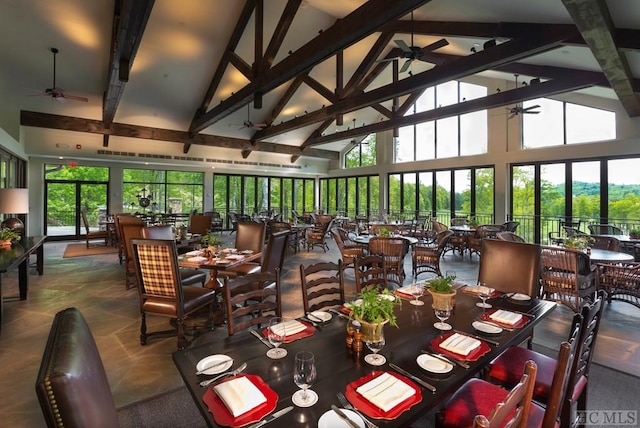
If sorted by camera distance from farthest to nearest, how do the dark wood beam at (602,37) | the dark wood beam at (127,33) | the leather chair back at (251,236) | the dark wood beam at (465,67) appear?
1. the leather chair back at (251,236)
2. the dark wood beam at (465,67)
3. the dark wood beam at (127,33)
4. the dark wood beam at (602,37)

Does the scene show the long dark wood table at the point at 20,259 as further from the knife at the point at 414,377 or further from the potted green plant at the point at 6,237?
the knife at the point at 414,377

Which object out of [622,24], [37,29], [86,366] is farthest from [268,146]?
[86,366]

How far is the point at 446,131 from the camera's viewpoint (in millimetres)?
10578

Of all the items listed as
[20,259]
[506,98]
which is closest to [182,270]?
[20,259]

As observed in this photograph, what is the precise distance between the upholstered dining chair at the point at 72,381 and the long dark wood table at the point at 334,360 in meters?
0.35

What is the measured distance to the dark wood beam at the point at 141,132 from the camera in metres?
8.38

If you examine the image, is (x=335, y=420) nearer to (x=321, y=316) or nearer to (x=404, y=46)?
(x=321, y=316)

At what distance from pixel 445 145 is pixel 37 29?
10918 mm

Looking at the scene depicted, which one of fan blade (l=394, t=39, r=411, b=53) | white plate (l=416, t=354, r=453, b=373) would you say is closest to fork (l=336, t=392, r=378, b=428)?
white plate (l=416, t=354, r=453, b=373)

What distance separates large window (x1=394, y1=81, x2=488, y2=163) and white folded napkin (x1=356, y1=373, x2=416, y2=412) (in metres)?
9.73

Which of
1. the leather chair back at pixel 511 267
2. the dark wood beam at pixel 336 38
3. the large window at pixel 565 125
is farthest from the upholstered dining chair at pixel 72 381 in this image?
the large window at pixel 565 125

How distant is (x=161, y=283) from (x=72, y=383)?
2398mm

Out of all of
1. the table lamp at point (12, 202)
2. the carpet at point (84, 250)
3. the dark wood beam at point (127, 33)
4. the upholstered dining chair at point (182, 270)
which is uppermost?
the dark wood beam at point (127, 33)

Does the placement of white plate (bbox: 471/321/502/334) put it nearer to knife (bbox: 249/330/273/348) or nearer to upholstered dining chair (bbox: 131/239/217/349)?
knife (bbox: 249/330/273/348)
